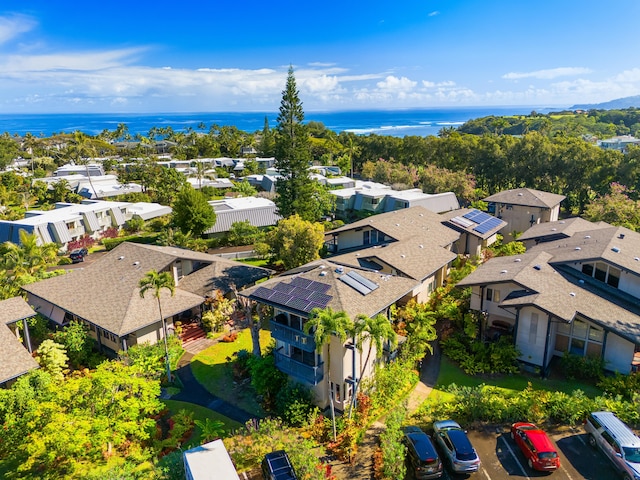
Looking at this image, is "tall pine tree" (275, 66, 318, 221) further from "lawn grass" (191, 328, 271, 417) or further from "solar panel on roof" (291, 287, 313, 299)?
"solar panel on roof" (291, 287, 313, 299)

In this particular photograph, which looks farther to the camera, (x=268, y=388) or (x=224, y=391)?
(x=224, y=391)

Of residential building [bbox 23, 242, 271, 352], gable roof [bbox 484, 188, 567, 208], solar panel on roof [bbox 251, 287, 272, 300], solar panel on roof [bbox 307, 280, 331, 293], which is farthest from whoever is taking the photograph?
gable roof [bbox 484, 188, 567, 208]

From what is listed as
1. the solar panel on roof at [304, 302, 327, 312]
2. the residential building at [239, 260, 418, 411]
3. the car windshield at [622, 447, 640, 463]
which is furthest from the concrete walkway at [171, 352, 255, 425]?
the car windshield at [622, 447, 640, 463]

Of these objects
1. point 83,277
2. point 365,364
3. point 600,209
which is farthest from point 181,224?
point 600,209

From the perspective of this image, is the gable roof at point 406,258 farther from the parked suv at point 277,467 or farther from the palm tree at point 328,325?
the parked suv at point 277,467

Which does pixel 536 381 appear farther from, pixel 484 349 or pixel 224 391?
pixel 224 391

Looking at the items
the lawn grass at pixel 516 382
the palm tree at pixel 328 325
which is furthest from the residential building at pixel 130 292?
the lawn grass at pixel 516 382
